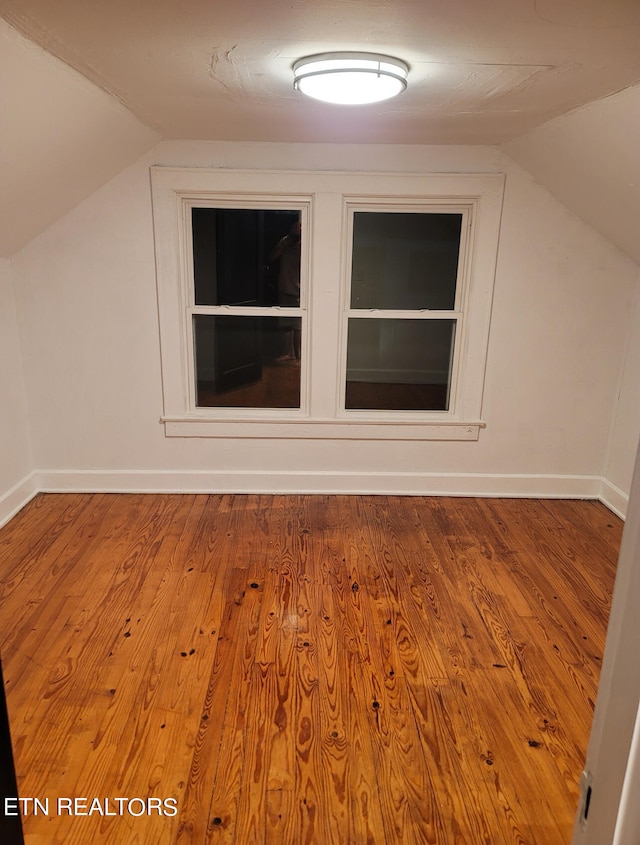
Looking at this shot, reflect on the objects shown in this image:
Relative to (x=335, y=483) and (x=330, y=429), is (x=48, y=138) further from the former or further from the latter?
(x=335, y=483)

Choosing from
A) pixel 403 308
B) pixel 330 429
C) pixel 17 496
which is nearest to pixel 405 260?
pixel 403 308

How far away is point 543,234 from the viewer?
3.33 m

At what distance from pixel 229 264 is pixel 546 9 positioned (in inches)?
96.1

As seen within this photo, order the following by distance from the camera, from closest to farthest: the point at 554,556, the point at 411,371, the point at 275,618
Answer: the point at 275,618, the point at 554,556, the point at 411,371

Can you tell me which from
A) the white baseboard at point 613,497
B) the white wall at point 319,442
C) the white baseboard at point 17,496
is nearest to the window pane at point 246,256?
the white wall at point 319,442

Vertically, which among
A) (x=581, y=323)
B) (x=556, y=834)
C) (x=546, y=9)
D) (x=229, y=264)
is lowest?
(x=556, y=834)

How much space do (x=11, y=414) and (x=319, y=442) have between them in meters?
1.91

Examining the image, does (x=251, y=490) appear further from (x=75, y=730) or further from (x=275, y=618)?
(x=75, y=730)

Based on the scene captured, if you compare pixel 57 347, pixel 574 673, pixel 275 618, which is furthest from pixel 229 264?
pixel 574 673

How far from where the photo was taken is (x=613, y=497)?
360 centimetres

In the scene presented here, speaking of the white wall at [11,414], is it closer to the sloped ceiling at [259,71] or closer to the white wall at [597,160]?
the sloped ceiling at [259,71]

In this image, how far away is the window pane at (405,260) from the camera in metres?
3.44

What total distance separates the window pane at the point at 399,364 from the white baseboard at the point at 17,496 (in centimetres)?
212

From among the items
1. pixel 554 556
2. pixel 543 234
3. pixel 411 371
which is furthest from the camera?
pixel 411 371
